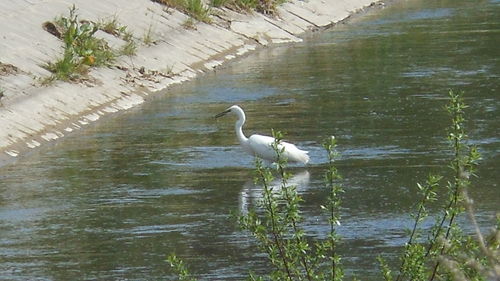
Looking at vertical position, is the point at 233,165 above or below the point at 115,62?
below

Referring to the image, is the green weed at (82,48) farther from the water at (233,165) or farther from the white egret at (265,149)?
the white egret at (265,149)

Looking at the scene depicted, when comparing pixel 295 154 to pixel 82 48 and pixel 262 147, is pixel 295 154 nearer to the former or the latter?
pixel 262 147

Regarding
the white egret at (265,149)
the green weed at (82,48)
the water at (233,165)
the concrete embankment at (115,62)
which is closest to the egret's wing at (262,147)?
the white egret at (265,149)

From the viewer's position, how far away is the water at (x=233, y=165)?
12.2 metres

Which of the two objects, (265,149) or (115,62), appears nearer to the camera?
(265,149)

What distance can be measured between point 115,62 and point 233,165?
24.0ft

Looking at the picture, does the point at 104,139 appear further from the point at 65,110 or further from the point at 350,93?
the point at 350,93

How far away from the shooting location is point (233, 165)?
16.3 meters

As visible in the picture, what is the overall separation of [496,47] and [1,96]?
10815mm

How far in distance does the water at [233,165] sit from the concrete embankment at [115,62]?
428 mm

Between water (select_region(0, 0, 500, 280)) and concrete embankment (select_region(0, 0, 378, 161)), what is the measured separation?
428 millimetres

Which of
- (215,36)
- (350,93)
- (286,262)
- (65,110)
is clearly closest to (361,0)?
(215,36)

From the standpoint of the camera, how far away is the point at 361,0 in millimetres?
36156

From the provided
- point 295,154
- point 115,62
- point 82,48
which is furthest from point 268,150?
point 82,48
